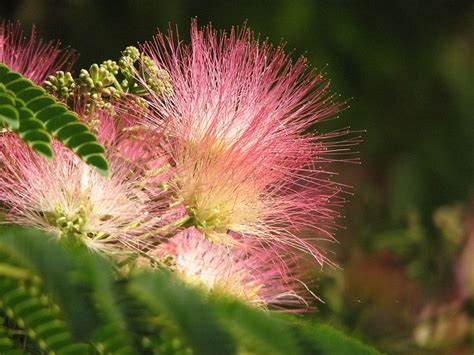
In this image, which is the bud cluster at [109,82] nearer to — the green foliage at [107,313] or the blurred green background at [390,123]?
the green foliage at [107,313]

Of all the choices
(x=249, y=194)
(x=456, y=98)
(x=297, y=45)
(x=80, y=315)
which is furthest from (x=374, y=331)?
(x=80, y=315)

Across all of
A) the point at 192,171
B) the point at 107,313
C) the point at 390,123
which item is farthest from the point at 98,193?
the point at 390,123

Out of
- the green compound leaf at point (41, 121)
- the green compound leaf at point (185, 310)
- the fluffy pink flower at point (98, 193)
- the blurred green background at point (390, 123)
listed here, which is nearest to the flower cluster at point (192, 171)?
the fluffy pink flower at point (98, 193)

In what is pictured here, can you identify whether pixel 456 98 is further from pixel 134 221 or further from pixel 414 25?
pixel 134 221

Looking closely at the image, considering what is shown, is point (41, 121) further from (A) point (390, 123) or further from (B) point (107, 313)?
(A) point (390, 123)

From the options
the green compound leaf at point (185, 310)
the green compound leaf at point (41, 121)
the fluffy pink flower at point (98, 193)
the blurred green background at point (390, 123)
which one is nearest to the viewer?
the green compound leaf at point (185, 310)

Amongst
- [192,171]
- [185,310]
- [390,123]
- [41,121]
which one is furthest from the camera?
[390,123]

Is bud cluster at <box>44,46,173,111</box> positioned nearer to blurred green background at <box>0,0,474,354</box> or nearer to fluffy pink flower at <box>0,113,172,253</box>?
fluffy pink flower at <box>0,113,172,253</box>

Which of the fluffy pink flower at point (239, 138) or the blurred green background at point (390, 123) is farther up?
the blurred green background at point (390, 123)
